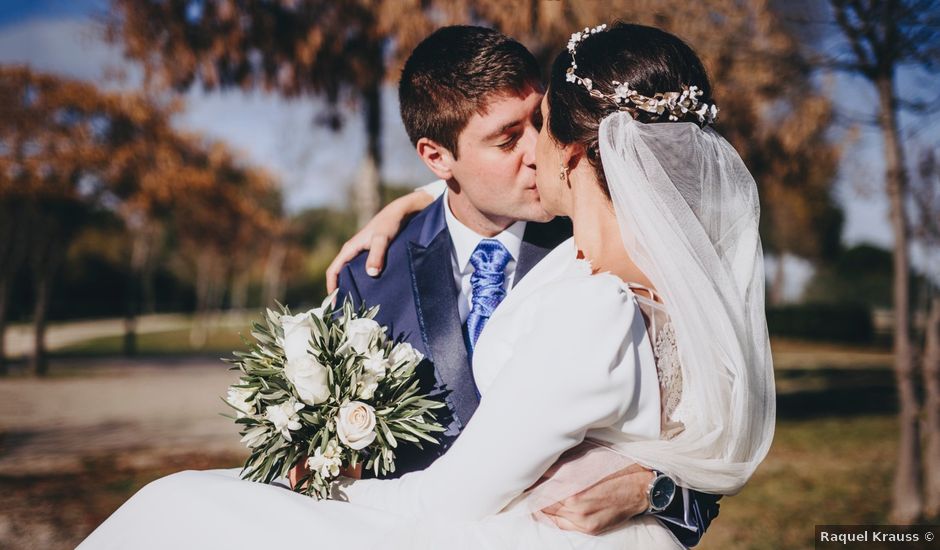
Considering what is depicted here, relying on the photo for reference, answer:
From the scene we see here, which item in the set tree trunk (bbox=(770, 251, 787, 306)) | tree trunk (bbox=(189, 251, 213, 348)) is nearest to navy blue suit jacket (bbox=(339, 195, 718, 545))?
tree trunk (bbox=(189, 251, 213, 348))

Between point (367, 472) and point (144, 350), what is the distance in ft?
74.7

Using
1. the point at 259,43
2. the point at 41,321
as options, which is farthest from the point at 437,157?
the point at 41,321

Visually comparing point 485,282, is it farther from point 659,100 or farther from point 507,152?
point 659,100

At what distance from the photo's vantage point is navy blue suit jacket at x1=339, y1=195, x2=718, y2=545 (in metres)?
2.54

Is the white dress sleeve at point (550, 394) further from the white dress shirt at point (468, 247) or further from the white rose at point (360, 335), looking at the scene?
the white dress shirt at point (468, 247)

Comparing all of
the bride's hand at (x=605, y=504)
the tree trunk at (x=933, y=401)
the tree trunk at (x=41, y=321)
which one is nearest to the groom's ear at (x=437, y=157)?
the bride's hand at (x=605, y=504)

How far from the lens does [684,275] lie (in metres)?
1.87

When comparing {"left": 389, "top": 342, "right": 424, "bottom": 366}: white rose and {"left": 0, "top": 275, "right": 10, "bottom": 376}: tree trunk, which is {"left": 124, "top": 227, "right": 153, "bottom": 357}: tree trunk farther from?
{"left": 389, "top": 342, "right": 424, "bottom": 366}: white rose

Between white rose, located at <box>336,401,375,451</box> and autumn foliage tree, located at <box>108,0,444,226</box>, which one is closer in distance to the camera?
white rose, located at <box>336,401,375,451</box>

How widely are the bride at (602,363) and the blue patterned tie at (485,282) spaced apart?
2.19ft

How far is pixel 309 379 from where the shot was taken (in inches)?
82.2

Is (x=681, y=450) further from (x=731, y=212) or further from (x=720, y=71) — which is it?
(x=720, y=71)

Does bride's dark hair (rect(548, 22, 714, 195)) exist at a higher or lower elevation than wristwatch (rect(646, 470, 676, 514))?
higher

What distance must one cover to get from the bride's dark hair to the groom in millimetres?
697
